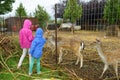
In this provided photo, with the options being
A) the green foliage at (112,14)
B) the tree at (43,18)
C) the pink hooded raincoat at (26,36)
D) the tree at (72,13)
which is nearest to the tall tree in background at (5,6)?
the tree at (43,18)

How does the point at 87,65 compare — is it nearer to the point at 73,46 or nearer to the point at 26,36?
the point at 73,46

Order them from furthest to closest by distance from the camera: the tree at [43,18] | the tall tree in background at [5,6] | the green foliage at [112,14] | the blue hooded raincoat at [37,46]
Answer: the tall tree in background at [5,6], the tree at [43,18], the green foliage at [112,14], the blue hooded raincoat at [37,46]

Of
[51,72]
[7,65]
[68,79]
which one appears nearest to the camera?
[68,79]

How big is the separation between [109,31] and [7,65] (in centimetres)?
372

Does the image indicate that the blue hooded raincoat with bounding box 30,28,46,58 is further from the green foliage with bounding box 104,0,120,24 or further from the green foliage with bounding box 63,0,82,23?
the green foliage with bounding box 63,0,82,23

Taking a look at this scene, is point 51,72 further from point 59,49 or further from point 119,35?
point 119,35

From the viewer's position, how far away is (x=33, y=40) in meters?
7.04

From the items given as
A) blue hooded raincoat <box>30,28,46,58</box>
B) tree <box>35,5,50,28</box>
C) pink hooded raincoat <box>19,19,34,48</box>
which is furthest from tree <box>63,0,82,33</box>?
blue hooded raincoat <box>30,28,46,58</box>

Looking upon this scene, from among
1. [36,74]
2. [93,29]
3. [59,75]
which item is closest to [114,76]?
[59,75]

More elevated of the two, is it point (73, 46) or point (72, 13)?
point (72, 13)

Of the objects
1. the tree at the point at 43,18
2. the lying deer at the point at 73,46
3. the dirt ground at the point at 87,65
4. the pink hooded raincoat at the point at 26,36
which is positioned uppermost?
the tree at the point at 43,18

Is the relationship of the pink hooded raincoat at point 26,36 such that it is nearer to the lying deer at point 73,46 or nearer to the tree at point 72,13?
the lying deer at point 73,46

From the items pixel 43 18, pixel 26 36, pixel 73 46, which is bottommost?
pixel 73 46

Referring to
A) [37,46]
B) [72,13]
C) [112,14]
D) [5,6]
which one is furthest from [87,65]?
[5,6]
